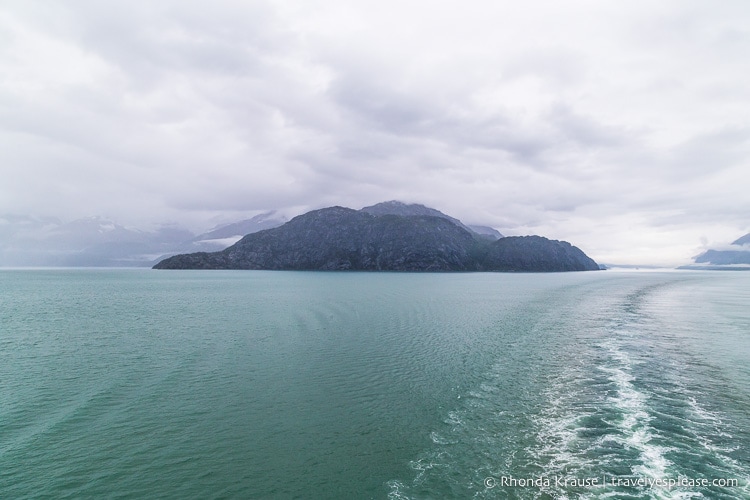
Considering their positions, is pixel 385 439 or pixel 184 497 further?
pixel 385 439

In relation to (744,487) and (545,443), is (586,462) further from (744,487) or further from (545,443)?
(744,487)

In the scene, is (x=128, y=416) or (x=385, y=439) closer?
(x=385, y=439)

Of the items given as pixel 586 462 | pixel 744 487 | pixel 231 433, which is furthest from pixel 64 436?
pixel 744 487

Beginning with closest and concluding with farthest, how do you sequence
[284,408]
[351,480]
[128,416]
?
[351,480]
[128,416]
[284,408]

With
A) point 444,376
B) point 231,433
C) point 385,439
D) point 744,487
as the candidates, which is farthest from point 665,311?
point 231,433

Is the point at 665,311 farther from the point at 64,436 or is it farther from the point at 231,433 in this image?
the point at 64,436

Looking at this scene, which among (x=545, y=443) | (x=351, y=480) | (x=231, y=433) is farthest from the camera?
(x=231, y=433)
